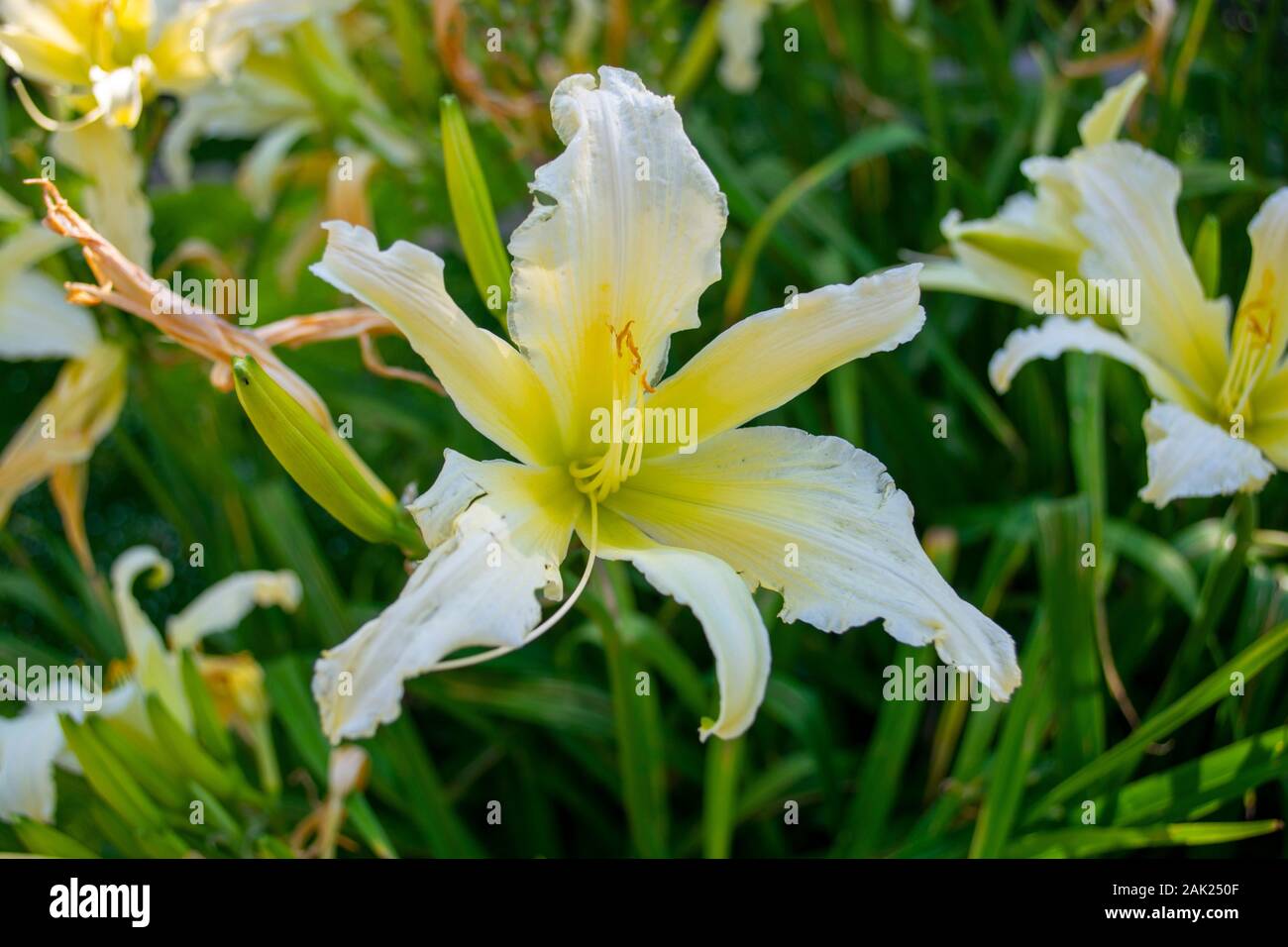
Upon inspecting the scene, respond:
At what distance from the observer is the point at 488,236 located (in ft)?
2.15

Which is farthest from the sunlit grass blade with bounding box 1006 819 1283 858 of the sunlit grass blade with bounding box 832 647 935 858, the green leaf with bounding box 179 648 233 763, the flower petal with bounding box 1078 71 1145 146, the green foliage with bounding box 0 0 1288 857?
the green leaf with bounding box 179 648 233 763

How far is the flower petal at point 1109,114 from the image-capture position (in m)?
0.78

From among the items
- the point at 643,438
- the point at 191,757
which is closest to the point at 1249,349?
the point at 643,438

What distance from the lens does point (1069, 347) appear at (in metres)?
0.70

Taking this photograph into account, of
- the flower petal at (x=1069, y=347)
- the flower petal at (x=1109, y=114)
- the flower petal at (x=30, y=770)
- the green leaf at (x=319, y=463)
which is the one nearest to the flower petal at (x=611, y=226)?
the green leaf at (x=319, y=463)

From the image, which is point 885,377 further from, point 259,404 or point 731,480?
point 259,404

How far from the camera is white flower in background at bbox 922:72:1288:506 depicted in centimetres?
70

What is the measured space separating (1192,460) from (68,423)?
865mm

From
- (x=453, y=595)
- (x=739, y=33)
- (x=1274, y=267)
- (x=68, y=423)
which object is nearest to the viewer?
(x=453, y=595)

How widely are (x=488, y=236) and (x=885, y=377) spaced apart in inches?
22.5

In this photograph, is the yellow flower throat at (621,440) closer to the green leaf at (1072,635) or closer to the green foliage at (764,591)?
the green foliage at (764,591)

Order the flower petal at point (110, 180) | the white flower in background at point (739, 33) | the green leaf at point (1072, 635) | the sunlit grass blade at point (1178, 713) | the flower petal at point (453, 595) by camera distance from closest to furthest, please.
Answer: the flower petal at point (453, 595) < the sunlit grass blade at point (1178, 713) < the green leaf at point (1072, 635) < the flower petal at point (110, 180) < the white flower in background at point (739, 33)

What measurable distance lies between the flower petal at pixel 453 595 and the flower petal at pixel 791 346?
0.37ft

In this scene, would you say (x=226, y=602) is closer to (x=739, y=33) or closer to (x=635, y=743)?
(x=635, y=743)
